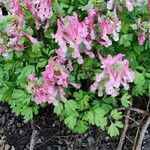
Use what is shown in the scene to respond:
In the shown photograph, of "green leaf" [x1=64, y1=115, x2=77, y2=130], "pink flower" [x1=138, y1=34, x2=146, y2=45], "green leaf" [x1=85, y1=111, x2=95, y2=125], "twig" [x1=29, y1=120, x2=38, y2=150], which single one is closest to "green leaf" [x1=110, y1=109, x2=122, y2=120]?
"green leaf" [x1=85, y1=111, x2=95, y2=125]

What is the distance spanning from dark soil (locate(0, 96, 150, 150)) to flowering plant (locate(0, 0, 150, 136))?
0.18 m

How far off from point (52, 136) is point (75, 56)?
0.92 metres

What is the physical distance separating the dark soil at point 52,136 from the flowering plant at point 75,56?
184mm

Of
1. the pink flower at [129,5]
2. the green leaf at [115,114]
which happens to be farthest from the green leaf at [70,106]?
the pink flower at [129,5]

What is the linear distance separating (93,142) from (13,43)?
0.98 m

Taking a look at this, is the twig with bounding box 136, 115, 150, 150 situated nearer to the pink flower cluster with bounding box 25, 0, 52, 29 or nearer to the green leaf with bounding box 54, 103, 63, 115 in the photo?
the green leaf with bounding box 54, 103, 63, 115

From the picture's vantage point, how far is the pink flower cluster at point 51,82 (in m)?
2.45

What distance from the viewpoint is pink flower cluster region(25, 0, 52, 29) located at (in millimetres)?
2449

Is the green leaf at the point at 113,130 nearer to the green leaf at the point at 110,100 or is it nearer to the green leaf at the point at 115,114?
the green leaf at the point at 115,114

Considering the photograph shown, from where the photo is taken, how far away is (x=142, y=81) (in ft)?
9.06

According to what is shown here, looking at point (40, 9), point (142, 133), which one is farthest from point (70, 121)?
point (40, 9)

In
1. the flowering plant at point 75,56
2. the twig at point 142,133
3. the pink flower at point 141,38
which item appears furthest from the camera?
the twig at point 142,133

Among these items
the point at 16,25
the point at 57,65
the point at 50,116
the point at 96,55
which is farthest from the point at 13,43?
the point at 50,116

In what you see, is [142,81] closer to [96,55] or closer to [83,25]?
[96,55]
